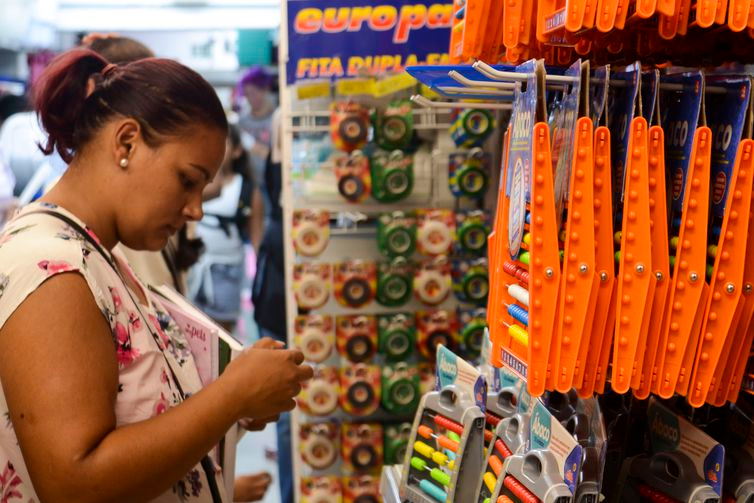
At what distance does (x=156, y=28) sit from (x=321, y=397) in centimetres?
675

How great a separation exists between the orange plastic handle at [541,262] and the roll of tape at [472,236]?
7.00 feet

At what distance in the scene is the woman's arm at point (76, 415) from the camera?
4.60 feet

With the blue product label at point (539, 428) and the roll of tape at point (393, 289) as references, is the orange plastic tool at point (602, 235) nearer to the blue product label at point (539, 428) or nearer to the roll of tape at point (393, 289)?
the blue product label at point (539, 428)

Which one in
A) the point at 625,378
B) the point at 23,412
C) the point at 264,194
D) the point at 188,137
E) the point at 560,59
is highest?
the point at 560,59

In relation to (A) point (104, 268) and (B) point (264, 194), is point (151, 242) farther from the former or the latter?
(B) point (264, 194)

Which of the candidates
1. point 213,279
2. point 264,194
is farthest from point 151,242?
point 264,194

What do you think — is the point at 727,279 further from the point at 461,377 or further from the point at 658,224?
the point at 461,377

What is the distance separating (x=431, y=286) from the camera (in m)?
3.51

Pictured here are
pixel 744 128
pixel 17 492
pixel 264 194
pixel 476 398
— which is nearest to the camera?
pixel 744 128

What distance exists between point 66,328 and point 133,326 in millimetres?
234

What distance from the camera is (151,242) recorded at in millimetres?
1774

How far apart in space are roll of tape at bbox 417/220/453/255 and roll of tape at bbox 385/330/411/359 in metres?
0.35

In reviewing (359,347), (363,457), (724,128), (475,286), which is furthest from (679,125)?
(363,457)

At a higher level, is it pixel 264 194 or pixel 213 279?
pixel 264 194
